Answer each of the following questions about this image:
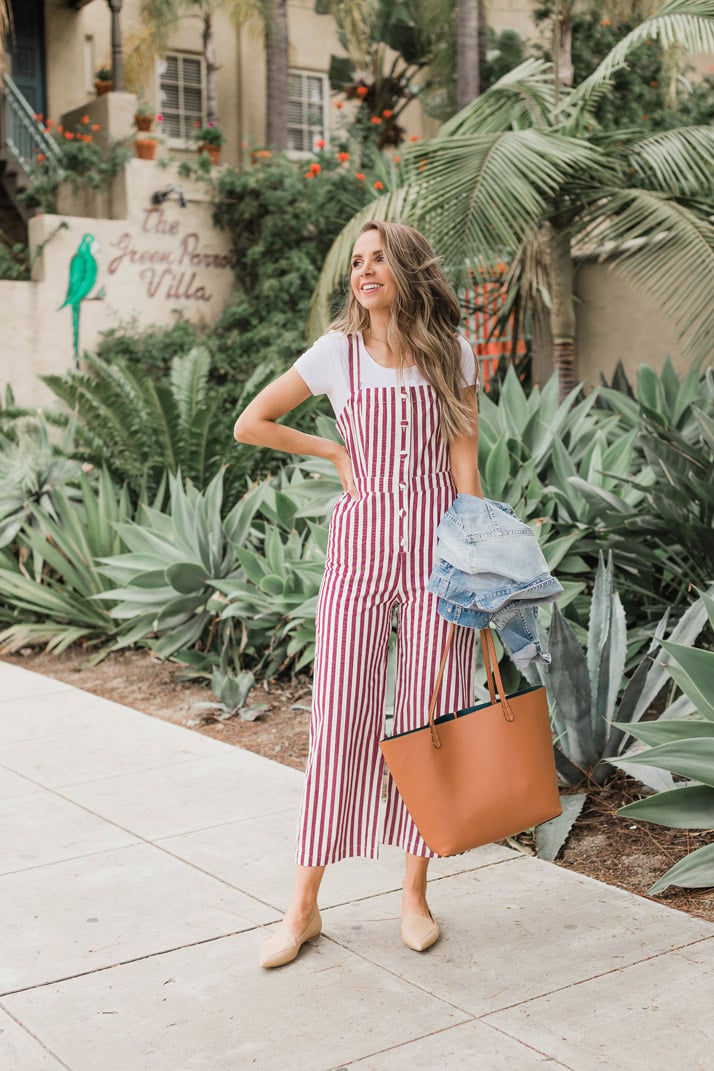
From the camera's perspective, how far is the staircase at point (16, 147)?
54.2 feet

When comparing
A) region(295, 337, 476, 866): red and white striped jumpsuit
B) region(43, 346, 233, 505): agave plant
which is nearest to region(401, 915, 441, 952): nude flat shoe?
region(295, 337, 476, 866): red and white striped jumpsuit

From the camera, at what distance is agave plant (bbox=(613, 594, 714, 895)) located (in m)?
3.43

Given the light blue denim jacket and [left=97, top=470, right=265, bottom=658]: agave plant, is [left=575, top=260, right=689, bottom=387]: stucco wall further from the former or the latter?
the light blue denim jacket

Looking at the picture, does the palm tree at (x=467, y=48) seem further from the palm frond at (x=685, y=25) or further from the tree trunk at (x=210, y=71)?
the palm frond at (x=685, y=25)

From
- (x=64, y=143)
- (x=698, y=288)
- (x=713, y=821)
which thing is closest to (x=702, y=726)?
(x=713, y=821)

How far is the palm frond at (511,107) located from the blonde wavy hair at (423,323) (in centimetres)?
621

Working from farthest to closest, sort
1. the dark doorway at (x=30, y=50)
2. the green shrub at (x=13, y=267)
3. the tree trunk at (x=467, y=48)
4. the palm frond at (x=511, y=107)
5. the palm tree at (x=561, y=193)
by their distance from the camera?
the dark doorway at (x=30, y=50), the tree trunk at (x=467, y=48), the green shrub at (x=13, y=267), the palm frond at (x=511, y=107), the palm tree at (x=561, y=193)

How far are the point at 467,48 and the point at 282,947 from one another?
15.0 m

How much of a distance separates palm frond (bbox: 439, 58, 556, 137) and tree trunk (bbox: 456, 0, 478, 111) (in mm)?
7155

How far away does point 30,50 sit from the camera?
1864 cm

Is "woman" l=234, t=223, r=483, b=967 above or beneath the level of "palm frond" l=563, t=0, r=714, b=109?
beneath

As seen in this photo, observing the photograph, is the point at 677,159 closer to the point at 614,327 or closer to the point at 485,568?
the point at 614,327

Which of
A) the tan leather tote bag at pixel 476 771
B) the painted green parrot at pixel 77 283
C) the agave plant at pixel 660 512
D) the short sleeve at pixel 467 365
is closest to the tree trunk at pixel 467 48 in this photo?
the painted green parrot at pixel 77 283

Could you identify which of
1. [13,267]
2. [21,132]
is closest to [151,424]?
[13,267]
